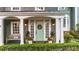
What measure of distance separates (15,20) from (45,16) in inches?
71.8

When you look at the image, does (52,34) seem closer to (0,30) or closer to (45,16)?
(45,16)

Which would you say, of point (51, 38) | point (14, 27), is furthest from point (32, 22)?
point (51, 38)

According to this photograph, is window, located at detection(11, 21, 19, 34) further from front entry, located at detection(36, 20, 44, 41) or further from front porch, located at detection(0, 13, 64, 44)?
front entry, located at detection(36, 20, 44, 41)

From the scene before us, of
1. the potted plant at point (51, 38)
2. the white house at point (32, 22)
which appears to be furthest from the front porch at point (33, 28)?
the potted plant at point (51, 38)

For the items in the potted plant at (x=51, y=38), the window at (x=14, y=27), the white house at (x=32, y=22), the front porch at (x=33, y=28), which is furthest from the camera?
the window at (x=14, y=27)

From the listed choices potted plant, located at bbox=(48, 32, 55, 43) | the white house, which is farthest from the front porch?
potted plant, located at bbox=(48, 32, 55, 43)

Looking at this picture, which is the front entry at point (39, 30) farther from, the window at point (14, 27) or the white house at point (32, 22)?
the window at point (14, 27)

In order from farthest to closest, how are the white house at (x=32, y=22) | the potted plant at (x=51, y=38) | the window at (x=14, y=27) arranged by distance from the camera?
the window at (x=14, y=27) < the potted plant at (x=51, y=38) < the white house at (x=32, y=22)

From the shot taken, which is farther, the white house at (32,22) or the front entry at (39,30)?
the front entry at (39,30)

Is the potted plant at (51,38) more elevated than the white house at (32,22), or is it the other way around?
the white house at (32,22)

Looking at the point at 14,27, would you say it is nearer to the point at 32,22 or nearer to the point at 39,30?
the point at 32,22
